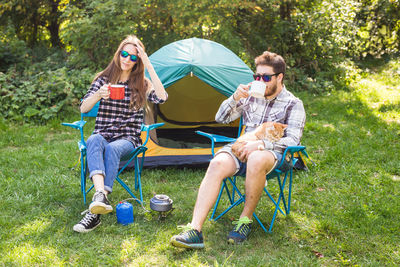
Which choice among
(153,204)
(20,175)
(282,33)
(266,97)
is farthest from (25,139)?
(282,33)

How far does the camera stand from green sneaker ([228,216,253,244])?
237 centimetres

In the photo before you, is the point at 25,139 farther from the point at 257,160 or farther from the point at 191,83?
the point at 257,160

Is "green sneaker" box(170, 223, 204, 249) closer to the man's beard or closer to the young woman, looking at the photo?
the young woman

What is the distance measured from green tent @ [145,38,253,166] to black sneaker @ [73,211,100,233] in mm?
1176

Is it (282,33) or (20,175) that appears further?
(282,33)

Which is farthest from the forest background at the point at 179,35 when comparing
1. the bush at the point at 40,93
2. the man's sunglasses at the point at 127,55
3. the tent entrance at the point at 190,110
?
the man's sunglasses at the point at 127,55

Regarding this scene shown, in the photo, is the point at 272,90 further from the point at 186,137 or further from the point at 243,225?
the point at 186,137

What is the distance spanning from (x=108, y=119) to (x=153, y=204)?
2.59 feet

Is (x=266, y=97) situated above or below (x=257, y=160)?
above

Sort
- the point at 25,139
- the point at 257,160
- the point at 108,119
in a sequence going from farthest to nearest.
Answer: the point at 25,139 < the point at 108,119 < the point at 257,160

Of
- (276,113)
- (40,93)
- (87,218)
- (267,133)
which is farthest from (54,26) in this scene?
(267,133)

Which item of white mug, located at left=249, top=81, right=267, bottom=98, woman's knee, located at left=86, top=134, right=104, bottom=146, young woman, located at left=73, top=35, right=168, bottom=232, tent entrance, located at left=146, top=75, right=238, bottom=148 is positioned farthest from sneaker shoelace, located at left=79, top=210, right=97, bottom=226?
tent entrance, located at left=146, top=75, right=238, bottom=148

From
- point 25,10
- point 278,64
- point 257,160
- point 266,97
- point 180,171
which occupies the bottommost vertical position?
point 180,171

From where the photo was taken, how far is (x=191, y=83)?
183 inches
